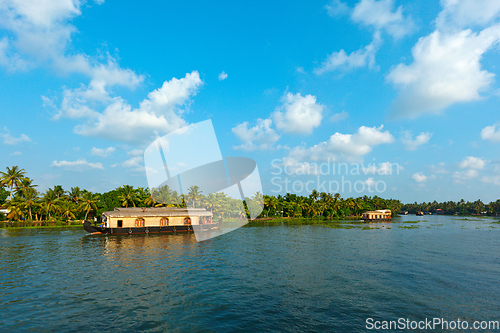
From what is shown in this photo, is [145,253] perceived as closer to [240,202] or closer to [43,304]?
[43,304]

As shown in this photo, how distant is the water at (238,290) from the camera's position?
566 inches

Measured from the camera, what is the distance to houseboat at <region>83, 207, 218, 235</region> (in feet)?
179

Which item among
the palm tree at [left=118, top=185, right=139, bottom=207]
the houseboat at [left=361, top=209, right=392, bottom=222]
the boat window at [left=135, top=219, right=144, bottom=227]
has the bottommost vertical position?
the houseboat at [left=361, top=209, right=392, bottom=222]

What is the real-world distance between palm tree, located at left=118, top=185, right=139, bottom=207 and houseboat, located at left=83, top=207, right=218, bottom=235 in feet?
110

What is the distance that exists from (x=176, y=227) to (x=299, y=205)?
87991 mm

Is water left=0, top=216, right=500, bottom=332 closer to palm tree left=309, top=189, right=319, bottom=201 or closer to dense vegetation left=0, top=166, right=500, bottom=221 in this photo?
dense vegetation left=0, top=166, right=500, bottom=221

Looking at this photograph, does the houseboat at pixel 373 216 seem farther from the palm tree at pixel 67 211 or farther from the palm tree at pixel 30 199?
the palm tree at pixel 30 199

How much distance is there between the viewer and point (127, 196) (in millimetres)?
91125

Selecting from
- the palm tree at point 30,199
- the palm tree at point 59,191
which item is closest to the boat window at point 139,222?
the palm tree at point 30,199

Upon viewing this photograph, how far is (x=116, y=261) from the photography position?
28.7 metres

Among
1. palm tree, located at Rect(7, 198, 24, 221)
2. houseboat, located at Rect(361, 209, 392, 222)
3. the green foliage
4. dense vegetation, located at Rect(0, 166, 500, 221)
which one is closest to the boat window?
dense vegetation, located at Rect(0, 166, 500, 221)

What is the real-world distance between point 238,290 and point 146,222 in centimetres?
4448

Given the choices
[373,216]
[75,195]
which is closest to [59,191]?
[75,195]

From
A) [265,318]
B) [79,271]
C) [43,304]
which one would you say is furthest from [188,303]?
[79,271]
